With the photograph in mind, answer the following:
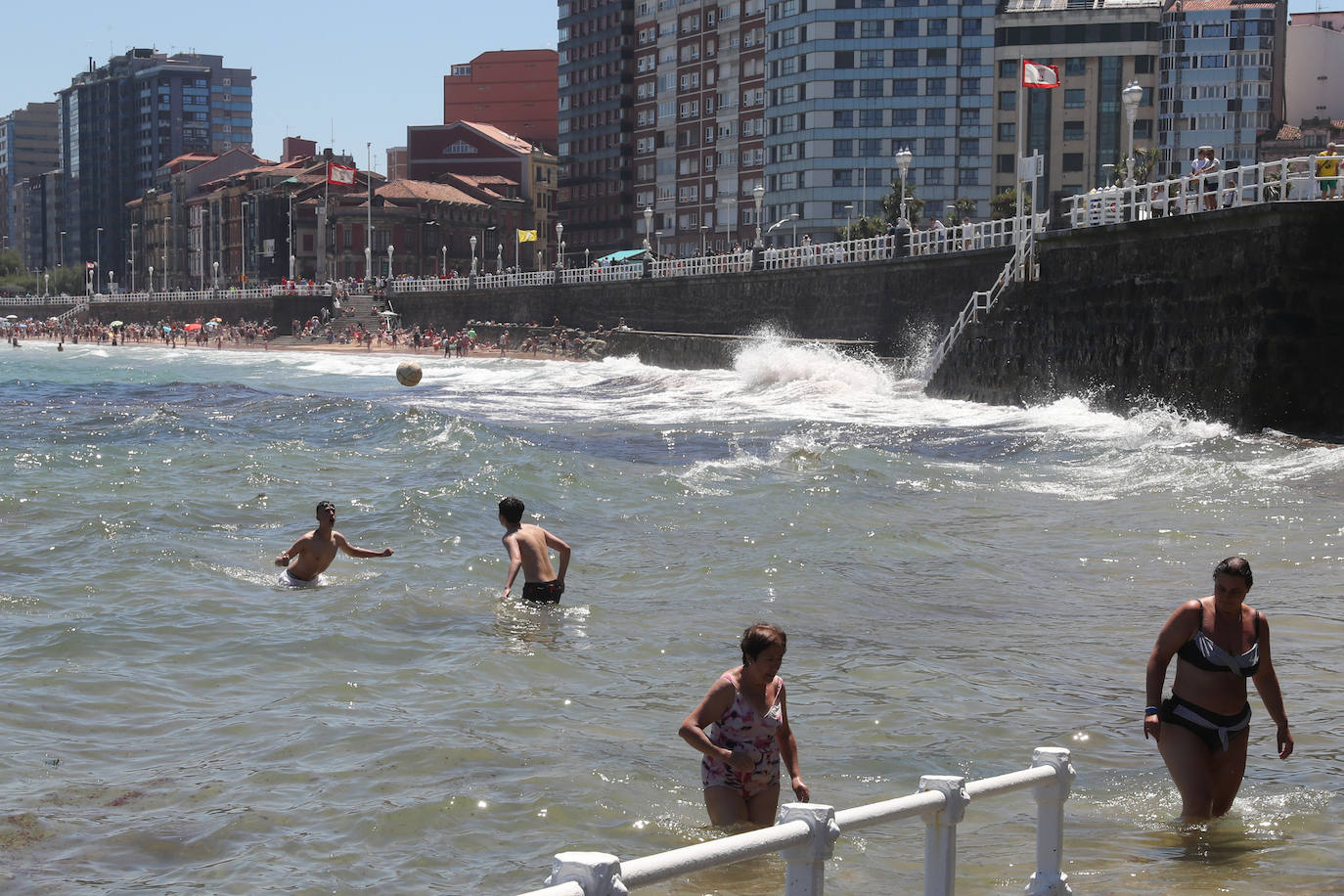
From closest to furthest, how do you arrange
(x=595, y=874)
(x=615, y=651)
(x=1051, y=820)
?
(x=595, y=874) → (x=1051, y=820) → (x=615, y=651)

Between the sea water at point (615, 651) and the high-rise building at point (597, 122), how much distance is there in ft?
310

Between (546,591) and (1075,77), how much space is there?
286 ft

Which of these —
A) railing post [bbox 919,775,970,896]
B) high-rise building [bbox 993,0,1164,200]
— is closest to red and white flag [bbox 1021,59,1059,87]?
railing post [bbox 919,775,970,896]

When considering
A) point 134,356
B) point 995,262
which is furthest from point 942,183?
point 995,262

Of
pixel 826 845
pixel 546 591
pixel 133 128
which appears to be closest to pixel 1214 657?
pixel 826 845

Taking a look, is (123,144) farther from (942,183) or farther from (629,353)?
(629,353)

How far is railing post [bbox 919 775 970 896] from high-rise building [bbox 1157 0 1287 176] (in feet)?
308

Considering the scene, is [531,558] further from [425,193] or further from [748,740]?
[425,193]

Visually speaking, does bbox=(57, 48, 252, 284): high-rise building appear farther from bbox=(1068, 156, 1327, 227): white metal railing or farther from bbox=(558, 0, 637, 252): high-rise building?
bbox=(1068, 156, 1327, 227): white metal railing

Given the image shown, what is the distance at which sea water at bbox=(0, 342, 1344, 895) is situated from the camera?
7.25 meters

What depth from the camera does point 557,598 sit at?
12695mm

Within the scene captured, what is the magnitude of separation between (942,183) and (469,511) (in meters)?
78.4

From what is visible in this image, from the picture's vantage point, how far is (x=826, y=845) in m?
4.48

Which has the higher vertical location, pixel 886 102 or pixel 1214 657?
pixel 886 102
